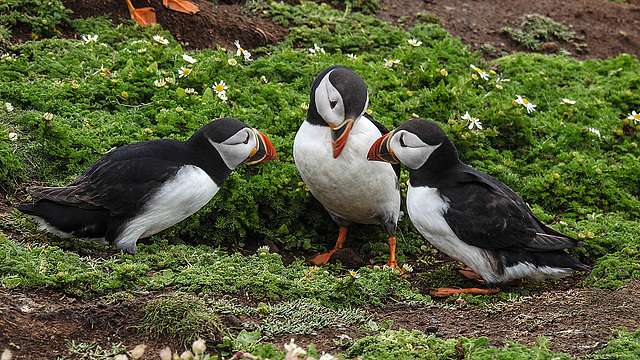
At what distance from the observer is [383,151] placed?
4.91 metres

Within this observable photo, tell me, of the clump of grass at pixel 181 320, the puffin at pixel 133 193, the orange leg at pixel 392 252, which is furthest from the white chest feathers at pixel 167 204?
the orange leg at pixel 392 252

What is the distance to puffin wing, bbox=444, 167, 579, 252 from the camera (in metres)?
4.62

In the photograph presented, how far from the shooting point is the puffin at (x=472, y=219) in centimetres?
463

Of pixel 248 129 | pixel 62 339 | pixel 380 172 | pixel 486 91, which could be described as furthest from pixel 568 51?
pixel 62 339

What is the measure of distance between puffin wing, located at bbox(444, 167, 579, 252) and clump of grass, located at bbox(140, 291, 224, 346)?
196 centimetres

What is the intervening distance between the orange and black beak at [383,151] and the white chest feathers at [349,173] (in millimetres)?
170

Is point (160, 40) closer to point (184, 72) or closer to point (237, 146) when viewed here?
point (184, 72)

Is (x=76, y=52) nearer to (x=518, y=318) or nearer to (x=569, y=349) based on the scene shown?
(x=518, y=318)

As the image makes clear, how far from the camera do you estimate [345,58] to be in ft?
24.7

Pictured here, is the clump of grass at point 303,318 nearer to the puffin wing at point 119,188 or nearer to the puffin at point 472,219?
the puffin at point 472,219

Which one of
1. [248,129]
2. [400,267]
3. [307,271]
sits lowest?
[400,267]

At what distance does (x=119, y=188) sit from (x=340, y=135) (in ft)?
5.41

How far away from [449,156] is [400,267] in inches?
44.2

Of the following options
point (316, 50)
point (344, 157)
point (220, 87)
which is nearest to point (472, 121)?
point (344, 157)
